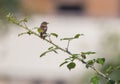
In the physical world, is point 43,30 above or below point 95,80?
above

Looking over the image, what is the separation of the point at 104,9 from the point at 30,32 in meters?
23.3

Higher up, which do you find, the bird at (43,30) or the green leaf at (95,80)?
the bird at (43,30)

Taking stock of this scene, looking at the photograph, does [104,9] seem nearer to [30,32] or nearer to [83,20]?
[83,20]

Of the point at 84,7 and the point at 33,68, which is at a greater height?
the point at 84,7

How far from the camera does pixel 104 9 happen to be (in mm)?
25469

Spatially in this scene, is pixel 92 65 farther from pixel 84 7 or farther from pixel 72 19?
pixel 84 7

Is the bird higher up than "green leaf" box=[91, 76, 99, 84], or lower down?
higher up

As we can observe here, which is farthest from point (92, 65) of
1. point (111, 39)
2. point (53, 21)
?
point (53, 21)

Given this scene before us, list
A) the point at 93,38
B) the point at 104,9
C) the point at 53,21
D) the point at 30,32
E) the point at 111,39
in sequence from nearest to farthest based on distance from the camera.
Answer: the point at 30,32
the point at 111,39
the point at 93,38
the point at 53,21
the point at 104,9

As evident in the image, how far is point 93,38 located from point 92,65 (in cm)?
1536

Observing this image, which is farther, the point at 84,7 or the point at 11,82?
the point at 84,7

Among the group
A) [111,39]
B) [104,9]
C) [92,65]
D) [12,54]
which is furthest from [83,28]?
[92,65]

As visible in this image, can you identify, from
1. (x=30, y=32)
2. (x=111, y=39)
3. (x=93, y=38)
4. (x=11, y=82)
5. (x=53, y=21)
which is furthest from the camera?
(x=53, y=21)

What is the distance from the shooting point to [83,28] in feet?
63.2
